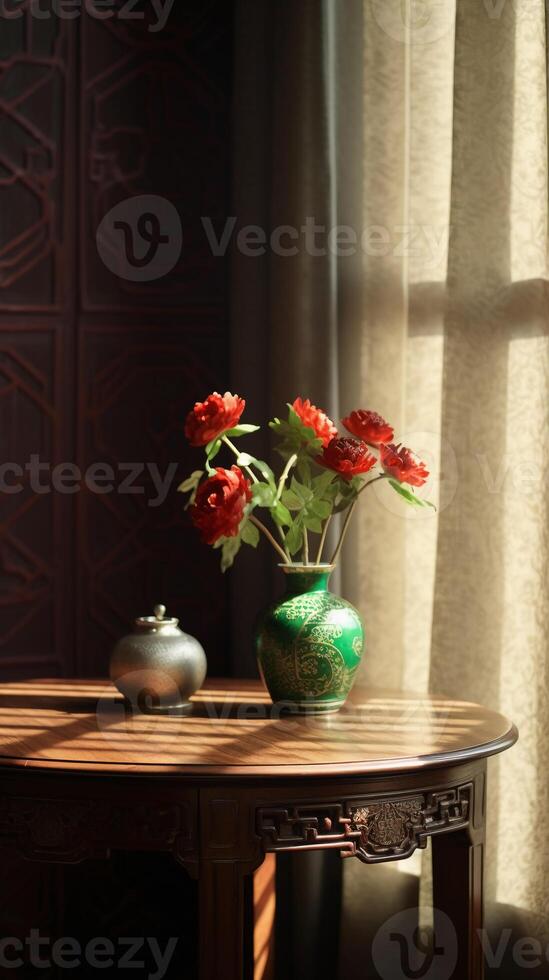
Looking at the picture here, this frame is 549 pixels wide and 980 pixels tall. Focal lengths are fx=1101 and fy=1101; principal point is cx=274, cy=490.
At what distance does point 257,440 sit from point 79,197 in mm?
721

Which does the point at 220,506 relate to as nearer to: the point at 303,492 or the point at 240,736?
the point at 303,492

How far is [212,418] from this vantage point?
186cm

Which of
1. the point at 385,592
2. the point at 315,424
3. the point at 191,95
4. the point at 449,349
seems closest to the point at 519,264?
the point at 449,349

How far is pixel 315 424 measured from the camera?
6.38 feet

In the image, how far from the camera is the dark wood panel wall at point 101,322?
8.53 ft

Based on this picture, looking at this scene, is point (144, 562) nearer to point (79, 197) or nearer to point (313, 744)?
point (79, 197)

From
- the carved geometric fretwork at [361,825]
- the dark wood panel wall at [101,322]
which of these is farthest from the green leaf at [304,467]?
the dark wood panel wall at [101,322]

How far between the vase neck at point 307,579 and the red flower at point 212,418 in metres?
0.27

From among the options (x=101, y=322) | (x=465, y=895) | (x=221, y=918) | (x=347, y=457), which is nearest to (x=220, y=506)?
(x=347, y=457)

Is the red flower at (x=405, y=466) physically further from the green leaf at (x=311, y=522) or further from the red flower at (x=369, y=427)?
the green leaf at (x=311, y=522)

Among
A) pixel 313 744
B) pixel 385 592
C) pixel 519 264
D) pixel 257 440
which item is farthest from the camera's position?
pixel 257 440

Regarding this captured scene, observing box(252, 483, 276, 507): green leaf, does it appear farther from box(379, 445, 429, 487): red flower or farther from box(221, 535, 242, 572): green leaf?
box(379, 445, 429, 487): red flower

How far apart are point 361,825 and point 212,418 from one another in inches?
27.6

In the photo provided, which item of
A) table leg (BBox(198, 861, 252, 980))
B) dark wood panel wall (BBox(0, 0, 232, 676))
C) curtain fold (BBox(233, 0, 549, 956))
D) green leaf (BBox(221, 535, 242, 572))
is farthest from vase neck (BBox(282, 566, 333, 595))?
dark wood panel wall (BBox(0, 0, 232, 676))
